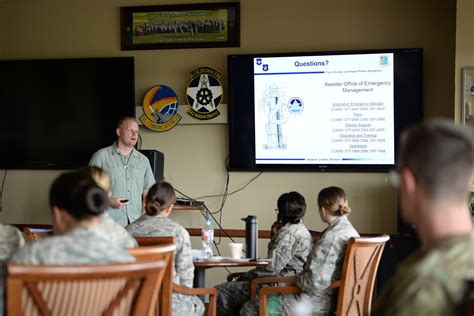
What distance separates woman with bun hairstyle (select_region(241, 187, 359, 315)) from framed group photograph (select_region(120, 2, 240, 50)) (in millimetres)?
2831

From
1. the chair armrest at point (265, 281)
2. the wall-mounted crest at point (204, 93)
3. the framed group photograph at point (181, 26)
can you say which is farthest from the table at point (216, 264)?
the framed group photograph at point (181, 26)

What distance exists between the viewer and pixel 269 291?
14.0ft

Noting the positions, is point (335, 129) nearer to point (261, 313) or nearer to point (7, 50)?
point (261, 313)

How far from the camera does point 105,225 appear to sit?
3131 millimetres

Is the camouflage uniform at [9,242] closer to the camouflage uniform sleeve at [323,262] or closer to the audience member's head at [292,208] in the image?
the camouflage uniform sleeve at [323,262]

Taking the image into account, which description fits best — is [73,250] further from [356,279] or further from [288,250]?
[288,250]

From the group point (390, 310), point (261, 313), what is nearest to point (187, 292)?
point (261, 313)

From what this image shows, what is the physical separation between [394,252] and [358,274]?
7.23 feet

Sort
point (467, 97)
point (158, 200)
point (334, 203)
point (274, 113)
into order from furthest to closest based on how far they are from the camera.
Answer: point (274, 113), point (467, 97), point (334, 203), point (158, 200)

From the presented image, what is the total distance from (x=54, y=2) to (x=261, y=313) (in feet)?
13.5

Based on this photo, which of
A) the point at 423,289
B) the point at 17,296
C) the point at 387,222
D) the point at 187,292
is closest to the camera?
the point at 423,289

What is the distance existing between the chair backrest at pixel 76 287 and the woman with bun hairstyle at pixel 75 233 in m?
0.08

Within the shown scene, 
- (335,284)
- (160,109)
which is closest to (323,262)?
(335,284)

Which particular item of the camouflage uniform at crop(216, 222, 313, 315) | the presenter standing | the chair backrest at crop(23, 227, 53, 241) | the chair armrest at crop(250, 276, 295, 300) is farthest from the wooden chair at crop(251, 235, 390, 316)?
the presenter standing
